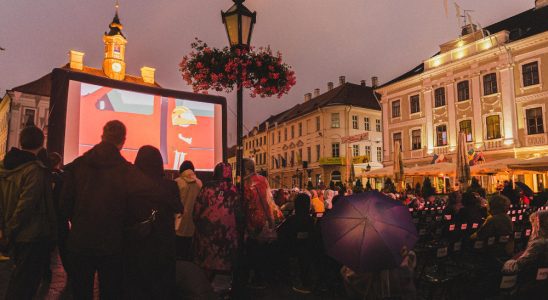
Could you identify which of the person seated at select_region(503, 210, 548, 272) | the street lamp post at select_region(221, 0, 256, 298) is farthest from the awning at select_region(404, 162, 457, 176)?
the street lamp post at select_region(221, 0, 256, 298)

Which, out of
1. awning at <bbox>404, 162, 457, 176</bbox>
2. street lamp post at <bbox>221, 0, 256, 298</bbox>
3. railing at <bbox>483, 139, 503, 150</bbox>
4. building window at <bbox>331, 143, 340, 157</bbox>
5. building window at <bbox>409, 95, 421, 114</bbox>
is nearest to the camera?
street lamp post at <bbox>221, 0, 256, 298</bbox>

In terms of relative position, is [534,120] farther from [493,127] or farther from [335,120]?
[335,120]

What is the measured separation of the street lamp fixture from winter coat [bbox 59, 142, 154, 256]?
2201mm

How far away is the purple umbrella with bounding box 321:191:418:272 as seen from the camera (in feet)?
9.23

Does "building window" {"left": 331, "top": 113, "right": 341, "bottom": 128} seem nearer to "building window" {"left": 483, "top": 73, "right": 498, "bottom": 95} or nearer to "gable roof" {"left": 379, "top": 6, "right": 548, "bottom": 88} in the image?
"gable roof" {"left": 379, "top": 6, "right": 548, "bottom": 88}

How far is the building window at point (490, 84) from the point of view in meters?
25.2

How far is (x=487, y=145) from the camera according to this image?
2519 centimetres

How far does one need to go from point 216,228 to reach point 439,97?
28832mm

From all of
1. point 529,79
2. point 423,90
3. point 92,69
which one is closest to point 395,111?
point 423,90

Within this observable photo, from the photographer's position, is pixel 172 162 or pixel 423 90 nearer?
pixel 172 162

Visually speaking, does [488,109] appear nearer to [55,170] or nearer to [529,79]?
[529,79]

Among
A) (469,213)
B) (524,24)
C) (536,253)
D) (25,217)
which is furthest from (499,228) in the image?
(524,24)

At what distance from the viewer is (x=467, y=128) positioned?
26.9m

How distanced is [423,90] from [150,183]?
30.6m
